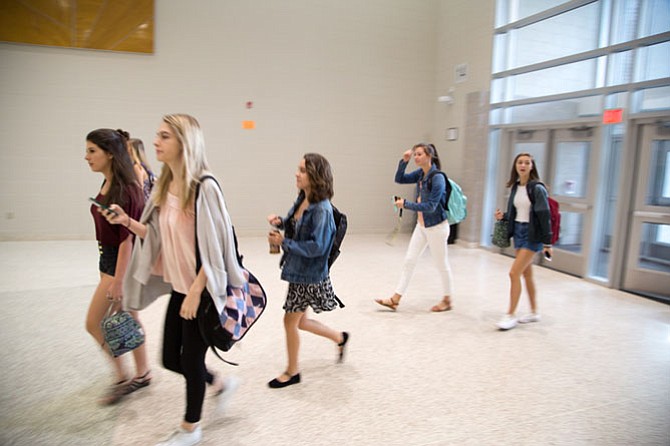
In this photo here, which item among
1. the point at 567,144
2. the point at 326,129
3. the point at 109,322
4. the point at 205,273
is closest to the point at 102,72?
the point at 326,129

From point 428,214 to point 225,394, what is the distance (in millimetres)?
2384

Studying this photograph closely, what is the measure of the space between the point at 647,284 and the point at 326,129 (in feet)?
18.2

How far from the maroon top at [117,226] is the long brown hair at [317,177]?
96cm

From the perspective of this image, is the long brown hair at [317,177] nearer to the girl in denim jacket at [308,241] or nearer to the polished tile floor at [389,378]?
the girl in denim jacket at [308,241]

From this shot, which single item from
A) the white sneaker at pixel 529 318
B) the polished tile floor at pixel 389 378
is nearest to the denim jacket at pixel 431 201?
the polished tile floor at pixel 389 378

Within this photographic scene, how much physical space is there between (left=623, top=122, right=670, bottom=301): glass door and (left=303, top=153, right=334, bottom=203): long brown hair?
170 inches

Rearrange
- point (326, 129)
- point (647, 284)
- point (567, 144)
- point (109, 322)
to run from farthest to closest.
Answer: point (326, 129) → point (567, 144) → point (647, 284) → point (109, 322)

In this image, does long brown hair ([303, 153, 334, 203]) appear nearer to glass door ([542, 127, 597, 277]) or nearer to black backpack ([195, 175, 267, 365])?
black backpack ([195, 175, 267, 365])

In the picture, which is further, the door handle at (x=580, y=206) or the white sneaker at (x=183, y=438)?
the door handle at (x=580, y=206)

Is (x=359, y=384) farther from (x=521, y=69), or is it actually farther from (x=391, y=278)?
(x=521, y=69)

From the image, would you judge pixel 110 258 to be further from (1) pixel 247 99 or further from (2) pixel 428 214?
(1) pixel 247 99

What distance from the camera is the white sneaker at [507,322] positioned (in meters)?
3.90

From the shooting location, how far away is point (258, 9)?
7684 millimetres

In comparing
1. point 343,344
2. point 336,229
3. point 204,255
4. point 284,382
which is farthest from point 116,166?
point 343,344
